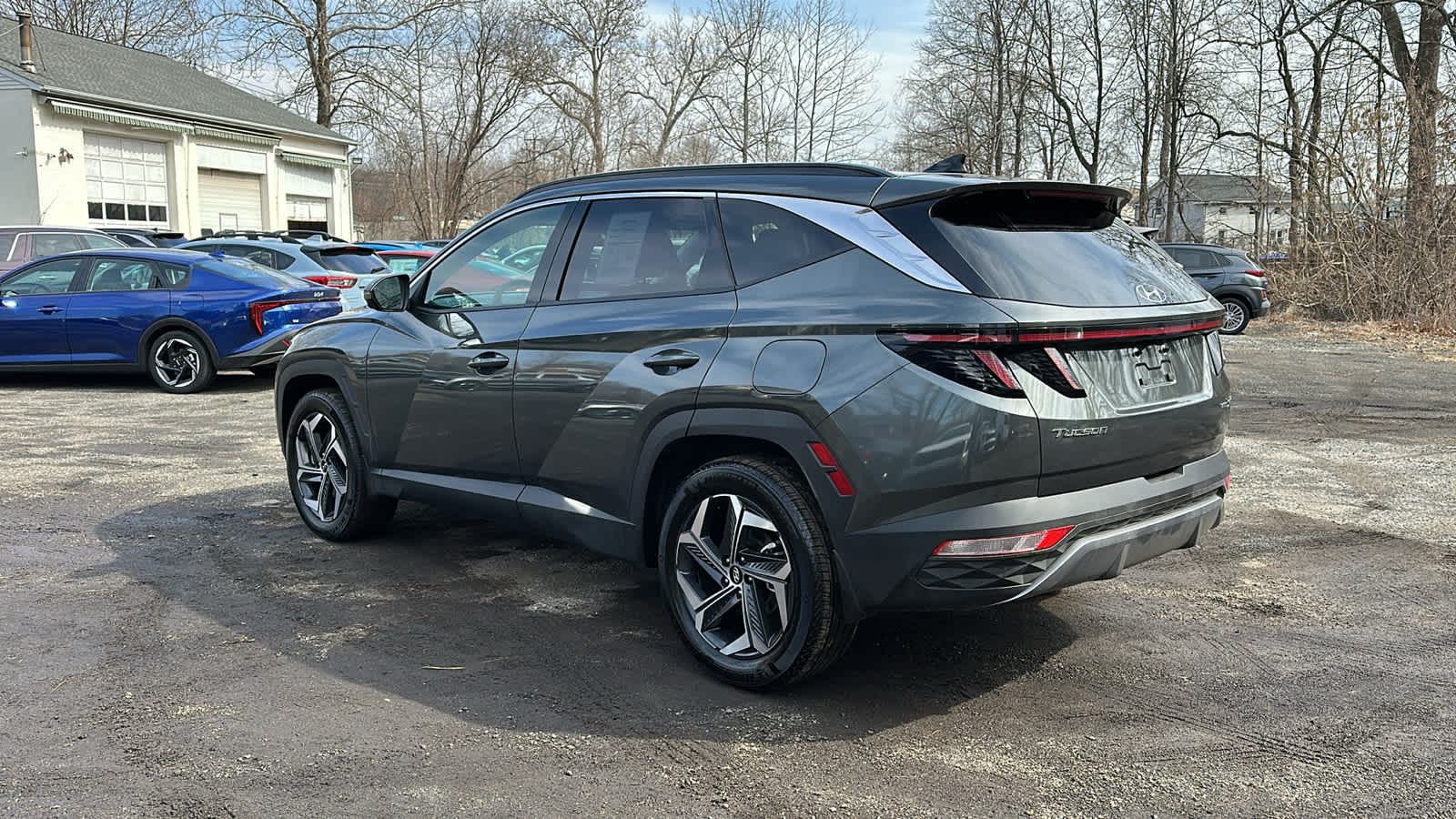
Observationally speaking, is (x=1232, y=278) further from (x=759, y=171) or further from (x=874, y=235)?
(x=874, y=235)

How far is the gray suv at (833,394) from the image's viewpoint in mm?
3484

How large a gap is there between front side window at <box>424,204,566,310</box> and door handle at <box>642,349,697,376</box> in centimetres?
92

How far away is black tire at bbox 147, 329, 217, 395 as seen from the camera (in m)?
12.1

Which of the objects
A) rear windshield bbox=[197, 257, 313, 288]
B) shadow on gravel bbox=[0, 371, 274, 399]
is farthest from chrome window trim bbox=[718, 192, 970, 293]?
shadow on gravel bbox=[0, 371, 274, 399]

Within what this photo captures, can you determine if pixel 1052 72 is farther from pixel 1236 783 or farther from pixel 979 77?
pixel 1236 783

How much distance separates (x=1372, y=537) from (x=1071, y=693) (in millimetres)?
3015

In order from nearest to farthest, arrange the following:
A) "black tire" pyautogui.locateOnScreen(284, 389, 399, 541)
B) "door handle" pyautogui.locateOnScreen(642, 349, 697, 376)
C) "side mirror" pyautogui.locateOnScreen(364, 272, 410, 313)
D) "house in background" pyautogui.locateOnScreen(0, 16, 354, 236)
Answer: "door handle" pyautogui.locateOnScreen(642, 349, 697, 376), "side mirror" pyautogui.locateOnScreen(364, 272, 410, 313), "black tire" pyautogui.locateOnScreen(284, 389, 399, 541), "house in background" pyautogui.locateOnScreen(0, 16, 354, 236)

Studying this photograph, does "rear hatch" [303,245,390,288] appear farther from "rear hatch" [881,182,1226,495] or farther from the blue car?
"rear hatch" [881,182,1226,495]

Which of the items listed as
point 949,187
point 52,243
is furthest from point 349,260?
point 949,187

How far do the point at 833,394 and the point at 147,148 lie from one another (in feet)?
101

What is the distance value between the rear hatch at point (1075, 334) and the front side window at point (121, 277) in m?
10.7

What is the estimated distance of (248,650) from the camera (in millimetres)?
4406

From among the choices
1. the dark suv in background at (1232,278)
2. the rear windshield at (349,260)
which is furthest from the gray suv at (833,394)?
the dark suv in background at (1232,278)

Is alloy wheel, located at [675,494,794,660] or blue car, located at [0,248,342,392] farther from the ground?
blue car, located at [0,248,342,392]
